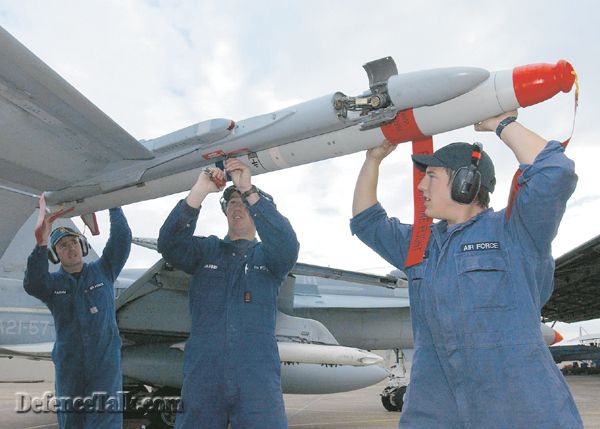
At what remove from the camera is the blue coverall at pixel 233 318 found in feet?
10.0

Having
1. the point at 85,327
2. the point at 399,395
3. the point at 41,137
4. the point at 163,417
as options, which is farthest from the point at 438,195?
the point at 399,395

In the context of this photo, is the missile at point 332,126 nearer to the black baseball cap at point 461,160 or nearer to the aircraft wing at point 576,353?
the black baseball cap at point 461,160

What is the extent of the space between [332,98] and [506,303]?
2180 millimetres

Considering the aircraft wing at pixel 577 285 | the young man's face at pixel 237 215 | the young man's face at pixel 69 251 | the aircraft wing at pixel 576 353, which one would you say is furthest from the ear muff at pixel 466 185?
the aircraft wing at pixel 576 353

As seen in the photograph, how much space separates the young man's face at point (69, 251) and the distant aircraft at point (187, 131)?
0.35 m

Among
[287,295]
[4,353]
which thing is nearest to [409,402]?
[287,295]

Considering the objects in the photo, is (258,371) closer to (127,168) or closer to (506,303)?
(506,303)

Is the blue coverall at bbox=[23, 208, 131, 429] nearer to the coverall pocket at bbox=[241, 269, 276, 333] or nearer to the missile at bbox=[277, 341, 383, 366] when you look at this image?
the coverall pocket at bbox=[241, 269, 276, 333]

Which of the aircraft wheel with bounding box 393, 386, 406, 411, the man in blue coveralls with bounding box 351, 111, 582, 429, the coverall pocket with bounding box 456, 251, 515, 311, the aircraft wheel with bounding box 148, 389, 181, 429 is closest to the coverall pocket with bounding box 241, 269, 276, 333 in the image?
the man in blue coveralls with bounding box 351, 111, 582, 429

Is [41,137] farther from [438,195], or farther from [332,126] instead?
[438,195]

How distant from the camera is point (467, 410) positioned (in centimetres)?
196

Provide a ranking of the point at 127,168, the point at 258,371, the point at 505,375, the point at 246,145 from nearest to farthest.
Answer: the point at 505,375 < the point at 258,371 < the point at 246,145 < the point at 127,168

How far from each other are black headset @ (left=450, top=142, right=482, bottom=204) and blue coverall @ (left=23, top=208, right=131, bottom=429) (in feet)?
10.8

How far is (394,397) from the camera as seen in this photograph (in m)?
10.6
